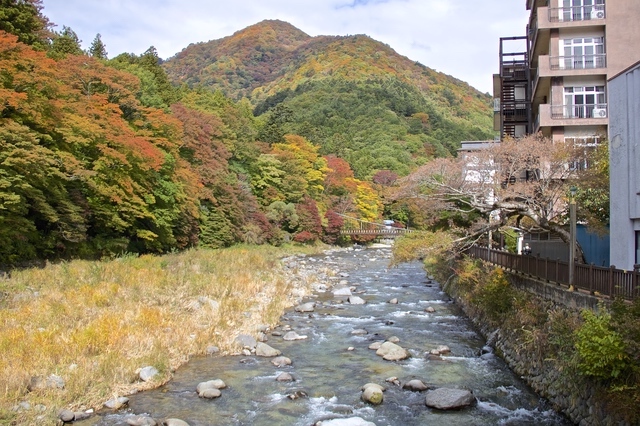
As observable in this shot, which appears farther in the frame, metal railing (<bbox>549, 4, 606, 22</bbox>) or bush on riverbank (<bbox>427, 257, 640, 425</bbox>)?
metal railing (<bbox>549, 4, 606, 22</bbox>)

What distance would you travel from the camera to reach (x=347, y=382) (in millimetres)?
12797

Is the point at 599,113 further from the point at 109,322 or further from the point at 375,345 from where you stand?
the point at 109,322

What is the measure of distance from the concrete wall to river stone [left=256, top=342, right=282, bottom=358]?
9.51m

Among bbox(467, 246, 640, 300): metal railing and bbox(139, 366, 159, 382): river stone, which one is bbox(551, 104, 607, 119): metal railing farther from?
bbox(139, 366, 159, 382): river stone

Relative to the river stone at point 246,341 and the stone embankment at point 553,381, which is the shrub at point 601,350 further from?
the river stone at point 246,341

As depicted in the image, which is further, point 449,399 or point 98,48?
point 98,48

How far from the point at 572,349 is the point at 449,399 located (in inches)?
105

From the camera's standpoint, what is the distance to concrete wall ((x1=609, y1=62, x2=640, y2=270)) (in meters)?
12.3

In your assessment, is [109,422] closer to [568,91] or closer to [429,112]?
[568,91]

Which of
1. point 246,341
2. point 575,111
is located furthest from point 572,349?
point 575,111

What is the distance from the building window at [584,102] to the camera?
24.0 meters

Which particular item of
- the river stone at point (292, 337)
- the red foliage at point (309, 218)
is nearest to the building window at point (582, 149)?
the river stone at point (292, 337)

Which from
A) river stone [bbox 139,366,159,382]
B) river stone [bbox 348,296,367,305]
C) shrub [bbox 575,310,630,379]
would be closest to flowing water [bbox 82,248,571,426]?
river stone [bbox 139,366,159,382]

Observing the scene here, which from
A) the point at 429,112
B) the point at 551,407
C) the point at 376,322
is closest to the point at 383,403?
the point at 551,407
